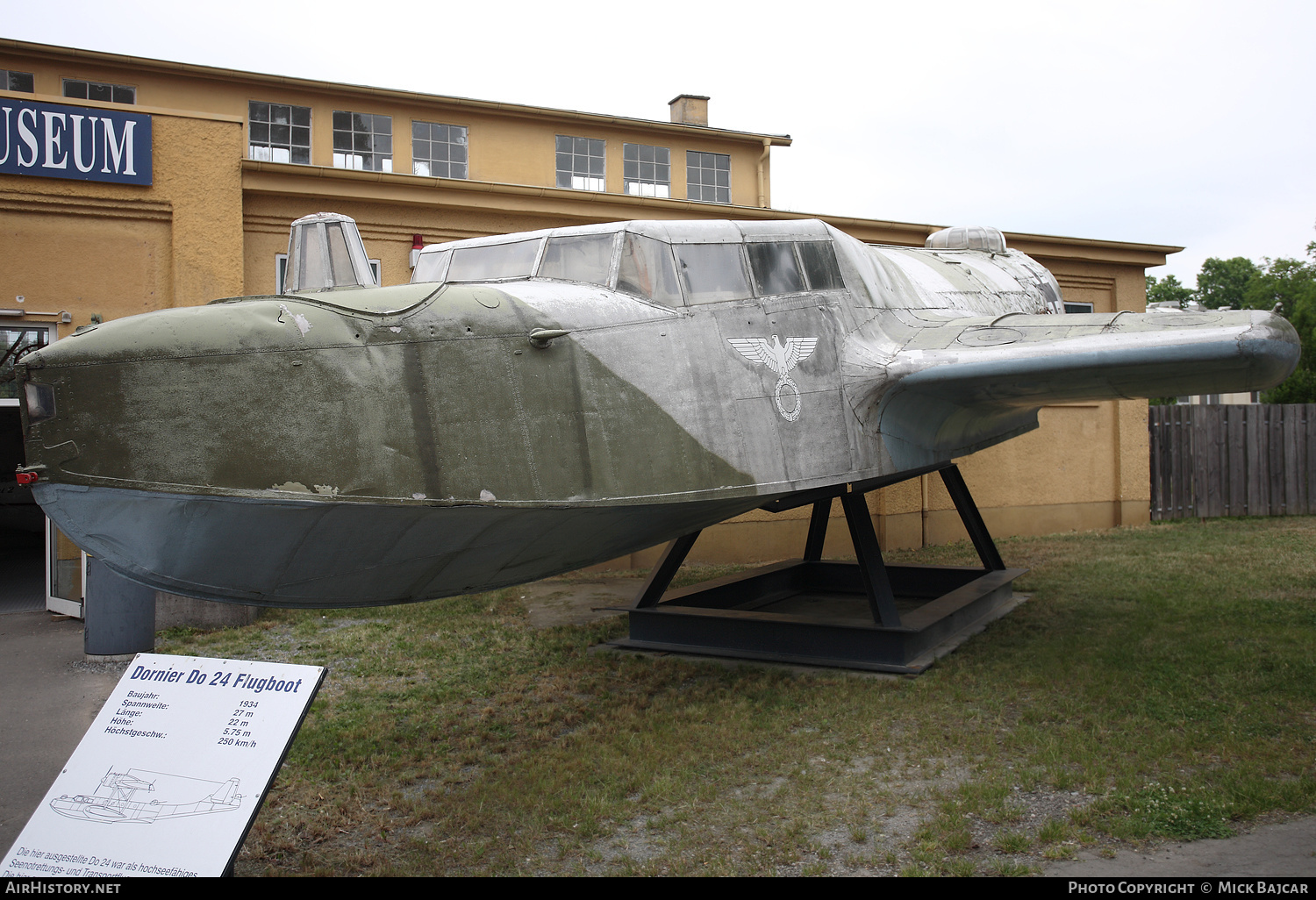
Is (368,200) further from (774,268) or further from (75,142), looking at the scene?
(774,268)

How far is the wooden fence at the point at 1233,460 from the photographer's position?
1978 cm

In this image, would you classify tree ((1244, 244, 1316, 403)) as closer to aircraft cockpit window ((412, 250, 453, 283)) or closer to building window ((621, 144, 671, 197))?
building window ((621, 144, 671, 197))

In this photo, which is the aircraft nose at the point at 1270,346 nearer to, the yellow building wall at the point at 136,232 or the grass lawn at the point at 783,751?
the grass lawn at the point at 783,751

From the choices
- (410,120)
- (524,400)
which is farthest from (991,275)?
(410,120)

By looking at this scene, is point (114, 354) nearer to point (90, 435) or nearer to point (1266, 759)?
point (90, 435)

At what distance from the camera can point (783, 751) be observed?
21.2 feet

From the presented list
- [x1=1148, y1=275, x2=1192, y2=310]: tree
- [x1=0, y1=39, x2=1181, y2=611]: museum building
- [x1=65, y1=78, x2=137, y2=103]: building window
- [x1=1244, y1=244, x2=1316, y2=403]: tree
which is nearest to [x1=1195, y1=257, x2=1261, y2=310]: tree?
[x1=1148, y1=275, x2=1192, y2=310]: tree

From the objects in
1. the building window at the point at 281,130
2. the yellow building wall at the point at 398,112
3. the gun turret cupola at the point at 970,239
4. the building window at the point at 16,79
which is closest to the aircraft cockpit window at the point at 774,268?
the gun turret cupola at the point at 970,239

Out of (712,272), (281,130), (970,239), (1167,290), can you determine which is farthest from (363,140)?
(1167,290)

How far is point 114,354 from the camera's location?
13.1 feet

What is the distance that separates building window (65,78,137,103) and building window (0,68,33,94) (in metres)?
0.63

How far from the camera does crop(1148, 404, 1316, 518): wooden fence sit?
19.8 meters

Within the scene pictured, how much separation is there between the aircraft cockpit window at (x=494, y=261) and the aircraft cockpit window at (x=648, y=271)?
25.9 inches

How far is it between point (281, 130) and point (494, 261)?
1391cm
